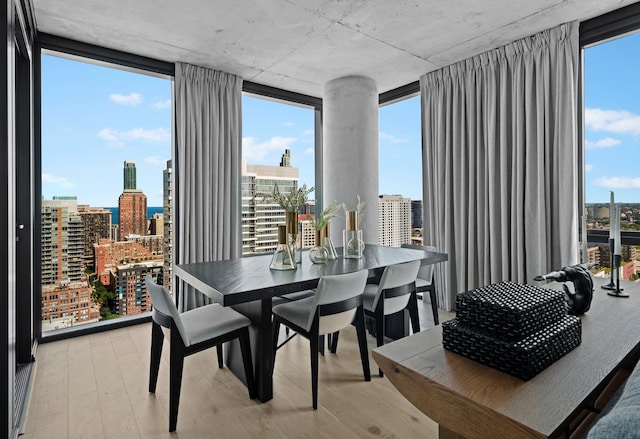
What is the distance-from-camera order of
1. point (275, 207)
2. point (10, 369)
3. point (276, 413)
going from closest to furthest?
Answer: point (10, 369)
point (276, 413)
point (275, 207)

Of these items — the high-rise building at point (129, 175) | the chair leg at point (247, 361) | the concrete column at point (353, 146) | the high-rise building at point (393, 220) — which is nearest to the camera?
the chair leg at point (247, 361)

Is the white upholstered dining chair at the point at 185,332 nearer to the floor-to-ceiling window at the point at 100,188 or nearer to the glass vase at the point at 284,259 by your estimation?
the glass vase at the point at 284,259

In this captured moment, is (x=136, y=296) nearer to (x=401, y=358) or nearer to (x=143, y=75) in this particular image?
(x=143, y=75)

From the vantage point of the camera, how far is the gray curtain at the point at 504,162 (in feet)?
9.61

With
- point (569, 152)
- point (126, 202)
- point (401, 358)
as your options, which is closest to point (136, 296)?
point (126, 202)

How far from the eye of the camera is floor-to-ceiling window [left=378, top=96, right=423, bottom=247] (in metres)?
4.45

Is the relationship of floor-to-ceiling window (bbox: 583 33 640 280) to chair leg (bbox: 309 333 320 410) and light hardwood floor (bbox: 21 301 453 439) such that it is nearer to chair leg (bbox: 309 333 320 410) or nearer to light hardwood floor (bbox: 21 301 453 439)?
light hardwood floor (bbox: 21 301 453 439)

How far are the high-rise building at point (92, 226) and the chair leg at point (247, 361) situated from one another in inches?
→ 83.4

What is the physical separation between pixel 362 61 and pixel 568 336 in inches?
131

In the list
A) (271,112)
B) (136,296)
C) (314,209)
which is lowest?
(136,296)

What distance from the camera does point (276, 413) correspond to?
1.90 metres

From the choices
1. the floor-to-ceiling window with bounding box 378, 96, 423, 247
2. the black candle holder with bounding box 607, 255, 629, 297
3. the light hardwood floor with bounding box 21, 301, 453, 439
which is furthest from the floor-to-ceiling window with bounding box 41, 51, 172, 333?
the black candle holder with bounding box 607, 255, 629, 297

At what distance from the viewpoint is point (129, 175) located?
3.46m

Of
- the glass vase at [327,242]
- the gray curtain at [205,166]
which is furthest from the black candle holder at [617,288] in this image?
the gray curtain at [205,166]
